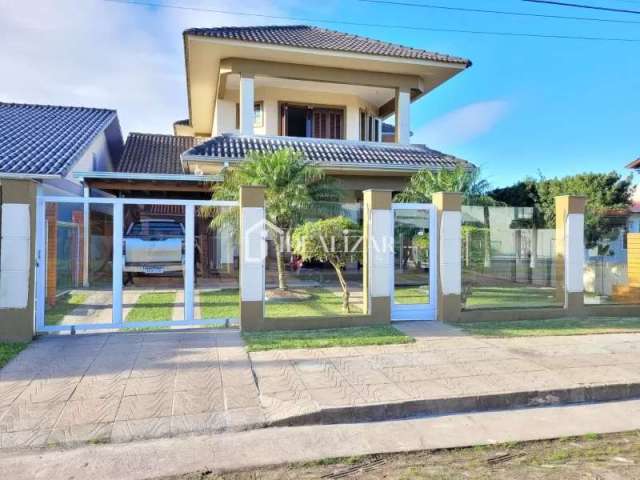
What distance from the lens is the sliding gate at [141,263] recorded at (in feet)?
24.9

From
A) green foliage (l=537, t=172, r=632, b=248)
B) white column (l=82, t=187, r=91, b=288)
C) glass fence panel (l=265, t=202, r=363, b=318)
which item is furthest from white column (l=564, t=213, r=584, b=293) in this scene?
green foliage (l=537, t=172, r=632, b=248)

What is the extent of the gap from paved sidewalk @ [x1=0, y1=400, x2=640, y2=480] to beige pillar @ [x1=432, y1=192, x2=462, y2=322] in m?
3.55

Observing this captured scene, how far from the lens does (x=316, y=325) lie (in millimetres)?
7867

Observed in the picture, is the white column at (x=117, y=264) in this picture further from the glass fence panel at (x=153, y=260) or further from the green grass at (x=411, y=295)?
the green grass at (x=411, y=295)

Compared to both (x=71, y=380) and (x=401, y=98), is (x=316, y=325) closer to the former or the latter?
(x=71, y=380)

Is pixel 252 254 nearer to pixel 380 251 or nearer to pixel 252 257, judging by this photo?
pixel 252 257

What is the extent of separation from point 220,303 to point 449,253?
13.0 ft

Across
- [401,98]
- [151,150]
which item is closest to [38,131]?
[151,150]

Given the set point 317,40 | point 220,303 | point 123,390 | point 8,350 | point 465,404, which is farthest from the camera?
point 317,40

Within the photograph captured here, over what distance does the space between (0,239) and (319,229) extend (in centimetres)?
473

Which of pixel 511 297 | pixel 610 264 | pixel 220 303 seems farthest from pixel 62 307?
pixel 610 264

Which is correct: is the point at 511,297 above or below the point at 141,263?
below

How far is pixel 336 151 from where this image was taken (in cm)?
1443

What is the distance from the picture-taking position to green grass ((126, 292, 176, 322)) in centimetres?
780
